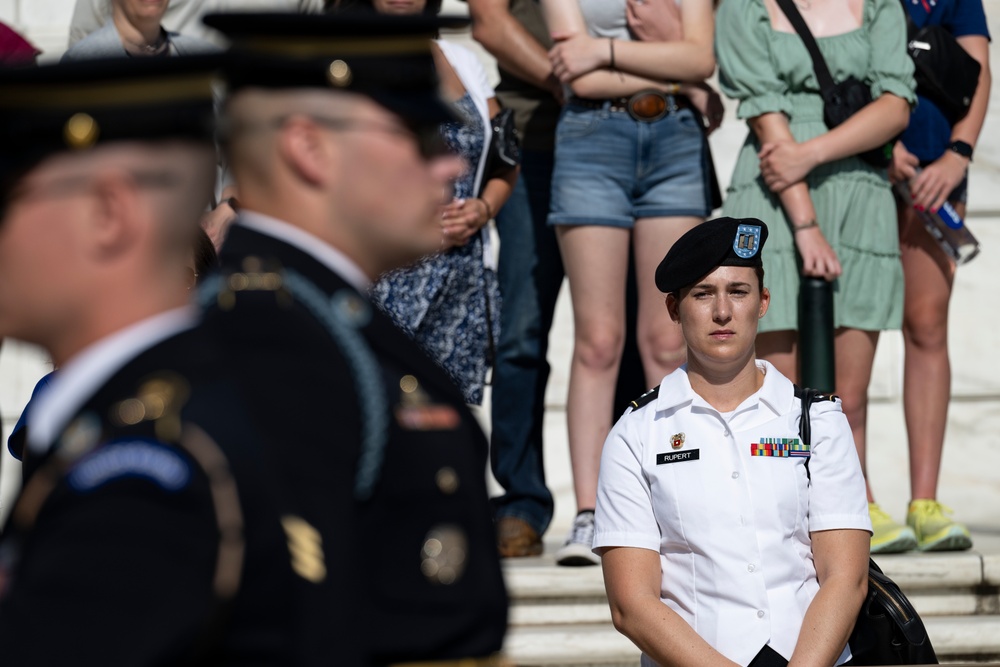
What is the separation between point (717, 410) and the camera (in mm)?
4148

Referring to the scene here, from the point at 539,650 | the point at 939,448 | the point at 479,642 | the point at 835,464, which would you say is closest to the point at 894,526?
the point at 939,448

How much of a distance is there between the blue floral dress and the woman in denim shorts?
37cm

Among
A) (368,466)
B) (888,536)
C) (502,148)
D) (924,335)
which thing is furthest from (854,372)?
A: (368,466)

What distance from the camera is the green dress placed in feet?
18.9

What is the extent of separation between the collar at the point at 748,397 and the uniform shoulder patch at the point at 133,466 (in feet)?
9.12

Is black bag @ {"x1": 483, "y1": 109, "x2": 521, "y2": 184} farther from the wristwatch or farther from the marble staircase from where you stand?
the wristwatch

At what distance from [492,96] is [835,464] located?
7.57ft

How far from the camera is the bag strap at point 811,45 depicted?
5.77 meters

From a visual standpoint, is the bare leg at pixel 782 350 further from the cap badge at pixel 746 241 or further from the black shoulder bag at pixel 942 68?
the cap badge at pixel 746 241

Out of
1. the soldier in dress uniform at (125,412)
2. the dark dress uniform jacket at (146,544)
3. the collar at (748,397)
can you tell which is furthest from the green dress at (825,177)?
the dark dress uniform jacket at (146,544)

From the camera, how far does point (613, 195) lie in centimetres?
571

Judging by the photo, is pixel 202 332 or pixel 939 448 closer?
pixel 202 332

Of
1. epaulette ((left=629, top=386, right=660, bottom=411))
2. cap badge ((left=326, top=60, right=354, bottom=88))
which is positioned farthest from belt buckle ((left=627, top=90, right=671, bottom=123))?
cap badge ((left=326, top=60, right=354, bottom=88))

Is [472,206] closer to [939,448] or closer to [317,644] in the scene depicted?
[939,448]
